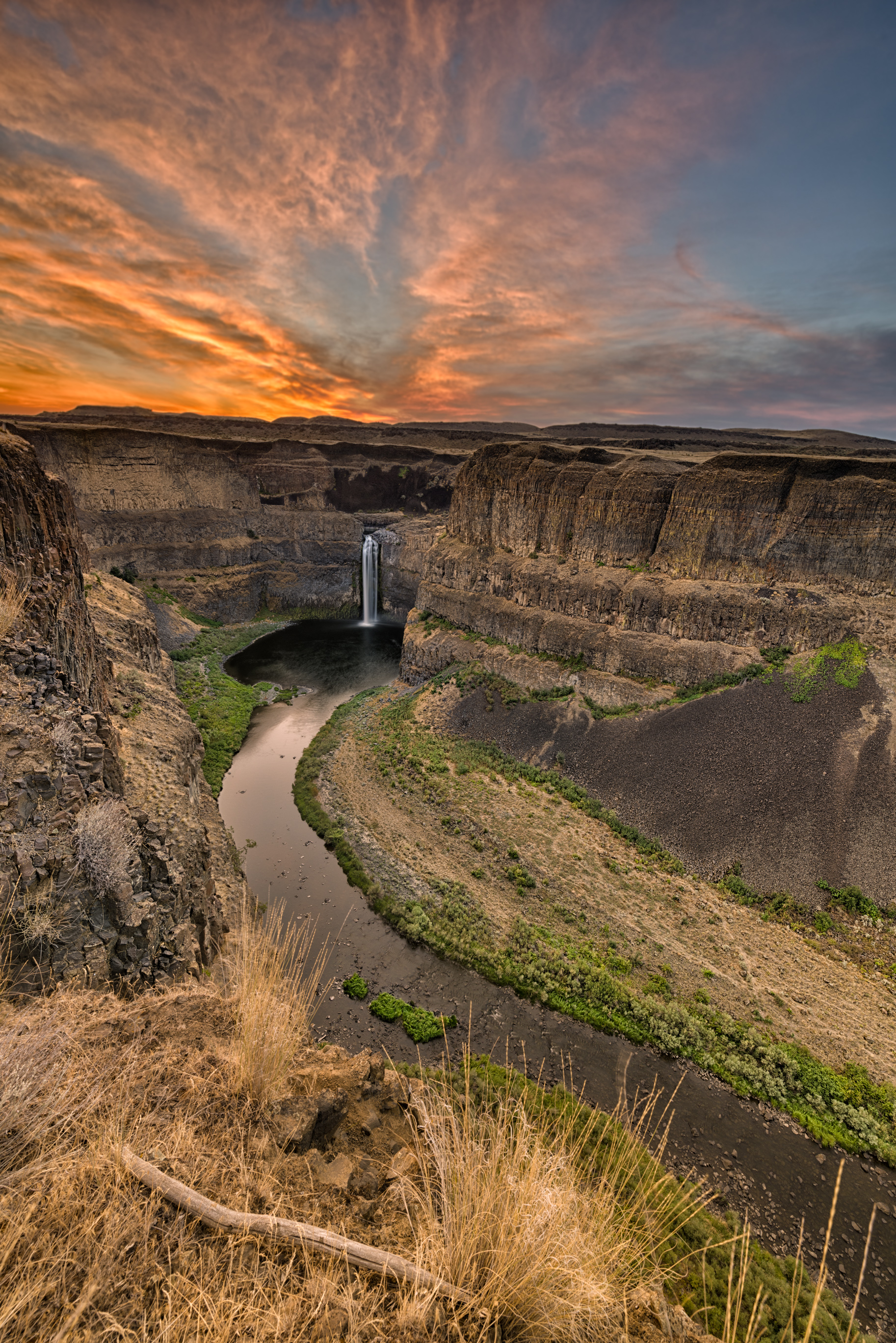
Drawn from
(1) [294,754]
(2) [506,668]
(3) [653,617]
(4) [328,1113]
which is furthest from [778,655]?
(4) [328,1113]

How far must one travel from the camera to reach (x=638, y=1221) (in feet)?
17.0

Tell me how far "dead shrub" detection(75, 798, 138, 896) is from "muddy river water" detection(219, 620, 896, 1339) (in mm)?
5459

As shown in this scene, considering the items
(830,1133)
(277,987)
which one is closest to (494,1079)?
(830,1133)

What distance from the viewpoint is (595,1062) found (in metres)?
13.3

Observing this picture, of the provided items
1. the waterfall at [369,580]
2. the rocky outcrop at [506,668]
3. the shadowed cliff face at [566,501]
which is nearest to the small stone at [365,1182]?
the rocky outcrop at [506,668]

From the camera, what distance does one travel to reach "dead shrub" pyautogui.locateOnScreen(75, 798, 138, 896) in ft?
27.9

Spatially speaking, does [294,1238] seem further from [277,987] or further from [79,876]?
[79,876]

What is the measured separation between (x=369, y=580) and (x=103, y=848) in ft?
173

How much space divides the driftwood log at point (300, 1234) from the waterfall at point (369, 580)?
56.8 metres

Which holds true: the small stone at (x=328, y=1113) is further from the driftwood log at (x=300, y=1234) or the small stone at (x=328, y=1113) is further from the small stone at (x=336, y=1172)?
the driftwood log at (x=300, y=1234)

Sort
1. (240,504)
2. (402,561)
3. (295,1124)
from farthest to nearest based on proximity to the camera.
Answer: (402,561) → (240,504) → (295,1124)

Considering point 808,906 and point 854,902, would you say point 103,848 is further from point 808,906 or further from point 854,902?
point 854,902

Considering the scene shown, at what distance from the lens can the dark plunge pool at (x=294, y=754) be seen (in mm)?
18750

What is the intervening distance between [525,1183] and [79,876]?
789cm
